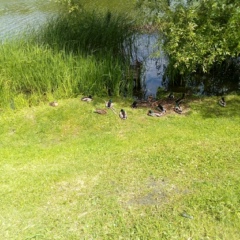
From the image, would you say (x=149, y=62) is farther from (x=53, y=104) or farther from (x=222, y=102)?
(x=53, y=104)

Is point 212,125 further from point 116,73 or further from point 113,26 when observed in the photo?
point 113,26

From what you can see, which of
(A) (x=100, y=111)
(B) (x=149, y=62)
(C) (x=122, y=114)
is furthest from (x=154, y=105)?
(B) (x=149, y=62)

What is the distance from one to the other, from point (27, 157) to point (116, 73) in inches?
132

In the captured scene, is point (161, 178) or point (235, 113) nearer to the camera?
point (161, 178)

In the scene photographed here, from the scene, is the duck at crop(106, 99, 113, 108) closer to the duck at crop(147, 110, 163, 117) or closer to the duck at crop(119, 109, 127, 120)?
the duck at crop(119, 109, 127, 120)

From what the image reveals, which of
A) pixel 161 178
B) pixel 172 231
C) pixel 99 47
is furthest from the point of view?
pixel 99 47

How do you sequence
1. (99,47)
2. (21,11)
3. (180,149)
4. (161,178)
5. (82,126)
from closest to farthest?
(161,178) → (180,149) → (82,126) → (99,47) → (21,11)

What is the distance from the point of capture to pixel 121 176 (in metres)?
4.21

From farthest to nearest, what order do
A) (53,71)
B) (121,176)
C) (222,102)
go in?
(53,71) → (222,102) → (121,176)

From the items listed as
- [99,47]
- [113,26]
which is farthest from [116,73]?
[113,26]

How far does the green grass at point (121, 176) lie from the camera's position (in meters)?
3.44

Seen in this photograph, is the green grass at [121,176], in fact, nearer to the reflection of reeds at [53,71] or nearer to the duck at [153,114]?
the duck at [153,114]

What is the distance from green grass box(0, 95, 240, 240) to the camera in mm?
3436

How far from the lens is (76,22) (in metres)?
8.56
